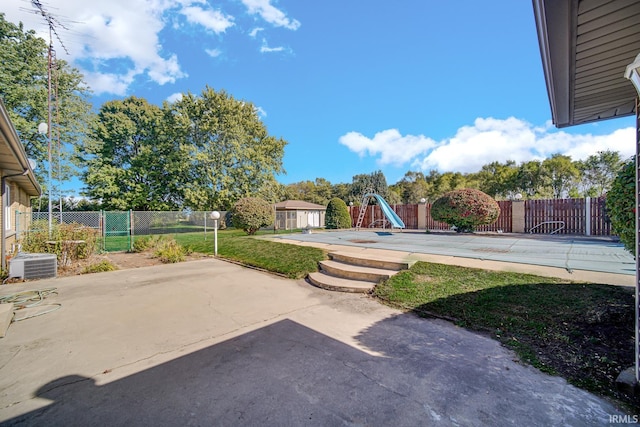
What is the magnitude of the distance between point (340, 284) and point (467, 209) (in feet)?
33.0

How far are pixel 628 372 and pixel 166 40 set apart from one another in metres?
16.3

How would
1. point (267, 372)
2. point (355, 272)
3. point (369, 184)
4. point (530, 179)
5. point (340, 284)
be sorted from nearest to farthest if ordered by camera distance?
point (267, 372) < point (340, 284) < point (355, 272) < point (530, 179) < point (369, 184)

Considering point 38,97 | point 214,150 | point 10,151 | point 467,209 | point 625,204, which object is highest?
point 38,97

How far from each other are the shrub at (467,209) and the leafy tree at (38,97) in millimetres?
20266

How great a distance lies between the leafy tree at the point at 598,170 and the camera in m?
21.7

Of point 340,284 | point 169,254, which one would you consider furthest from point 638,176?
point 169,254

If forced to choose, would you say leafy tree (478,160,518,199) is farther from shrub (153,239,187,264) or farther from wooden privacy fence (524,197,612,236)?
shrub (153,239,187,264)

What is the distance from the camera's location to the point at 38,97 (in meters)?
15.8

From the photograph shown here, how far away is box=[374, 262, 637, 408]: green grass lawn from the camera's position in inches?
93.0

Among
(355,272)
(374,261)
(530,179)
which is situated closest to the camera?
(355,272)

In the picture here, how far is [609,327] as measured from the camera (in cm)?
284

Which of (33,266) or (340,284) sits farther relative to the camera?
(33,266)

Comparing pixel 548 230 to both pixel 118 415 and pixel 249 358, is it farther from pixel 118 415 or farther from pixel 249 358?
pixel 118 415

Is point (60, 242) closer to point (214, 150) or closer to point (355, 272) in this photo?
point (355, 272)
